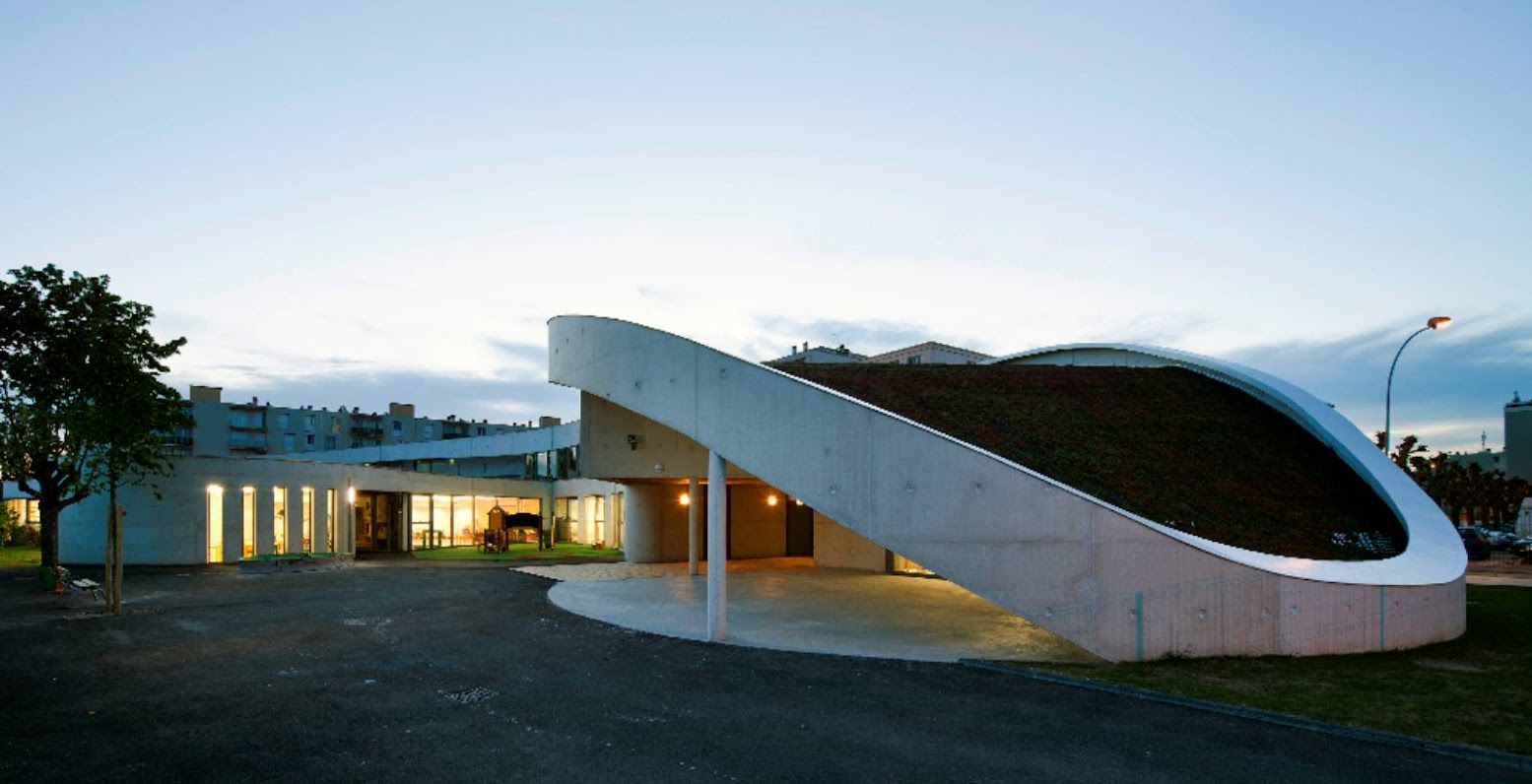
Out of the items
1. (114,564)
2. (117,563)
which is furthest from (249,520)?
(117,563)

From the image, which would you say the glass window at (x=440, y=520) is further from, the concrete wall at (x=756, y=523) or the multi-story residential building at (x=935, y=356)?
the multi-story residential building at (x=935, y=356)

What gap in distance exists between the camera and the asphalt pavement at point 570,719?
7.72 meters

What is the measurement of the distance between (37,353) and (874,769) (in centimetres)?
2937

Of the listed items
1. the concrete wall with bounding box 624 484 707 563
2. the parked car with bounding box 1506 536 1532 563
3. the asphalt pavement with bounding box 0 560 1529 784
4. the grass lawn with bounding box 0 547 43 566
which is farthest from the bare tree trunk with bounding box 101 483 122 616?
the parked car with bounding box 1506 536 1532 563

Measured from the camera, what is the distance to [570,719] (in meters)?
9.37

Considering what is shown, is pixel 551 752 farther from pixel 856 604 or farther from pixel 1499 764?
pixel 856 604

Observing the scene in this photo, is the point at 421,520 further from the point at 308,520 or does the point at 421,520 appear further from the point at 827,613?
the point at 827,613

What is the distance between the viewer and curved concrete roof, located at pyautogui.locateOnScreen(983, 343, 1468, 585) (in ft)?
41.3

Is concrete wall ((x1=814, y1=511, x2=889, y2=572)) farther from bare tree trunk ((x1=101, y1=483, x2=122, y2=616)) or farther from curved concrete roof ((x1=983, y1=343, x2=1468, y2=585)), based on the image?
bare tree trunk ((x1=101, y1=483, x2=122, y2=616))

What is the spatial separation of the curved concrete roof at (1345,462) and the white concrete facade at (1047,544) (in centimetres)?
6

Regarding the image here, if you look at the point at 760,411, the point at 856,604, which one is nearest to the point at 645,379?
the point at 760,411

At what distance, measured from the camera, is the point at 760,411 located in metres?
14.9

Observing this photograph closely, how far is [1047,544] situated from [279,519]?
30.7 metres

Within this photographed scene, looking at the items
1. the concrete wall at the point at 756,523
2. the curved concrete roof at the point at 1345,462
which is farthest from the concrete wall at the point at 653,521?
the curved concrete roof at the point at 1345,462
